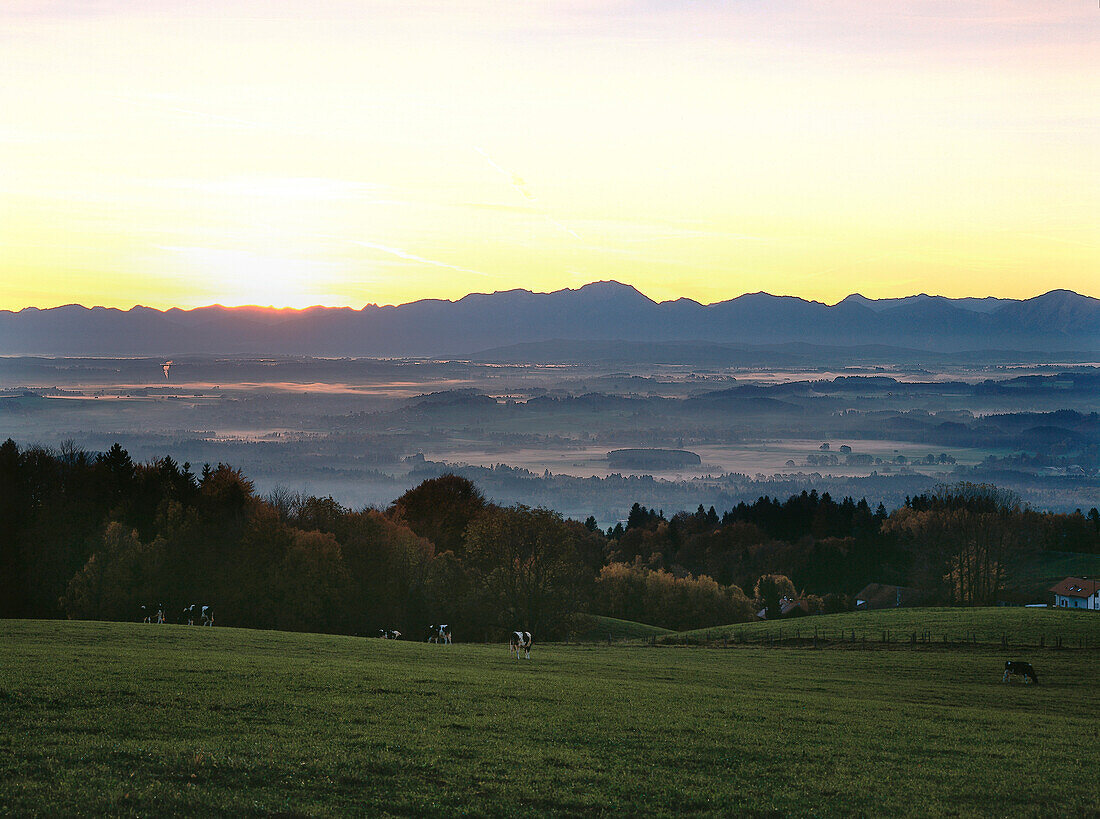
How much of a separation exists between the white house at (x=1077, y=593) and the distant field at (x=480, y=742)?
9694cm

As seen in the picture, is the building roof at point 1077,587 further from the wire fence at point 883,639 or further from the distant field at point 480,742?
the distant field at point 480,742

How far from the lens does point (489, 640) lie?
79.8 meters

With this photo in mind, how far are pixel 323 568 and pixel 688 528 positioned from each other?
11544 cm

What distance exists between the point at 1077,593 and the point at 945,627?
2653 inches

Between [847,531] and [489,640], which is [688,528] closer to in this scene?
[847,531]

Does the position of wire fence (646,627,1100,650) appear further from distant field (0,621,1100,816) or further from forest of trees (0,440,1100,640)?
distant field (0,621,1100,816)

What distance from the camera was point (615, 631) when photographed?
281 ft

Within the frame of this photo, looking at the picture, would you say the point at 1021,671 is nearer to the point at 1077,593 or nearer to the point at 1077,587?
the point at 1077,593

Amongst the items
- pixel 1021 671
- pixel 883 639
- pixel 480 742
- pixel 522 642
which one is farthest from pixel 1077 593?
pixel 480 742

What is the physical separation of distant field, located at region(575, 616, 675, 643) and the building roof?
67245 mm

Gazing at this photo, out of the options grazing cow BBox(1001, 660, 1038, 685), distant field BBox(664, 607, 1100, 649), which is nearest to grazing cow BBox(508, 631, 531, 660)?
grazing cow BBox(1001, 660, 1038, 685)

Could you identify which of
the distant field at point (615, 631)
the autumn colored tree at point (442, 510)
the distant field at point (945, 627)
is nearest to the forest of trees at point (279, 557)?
the autumn colored tree at point (442, 510)

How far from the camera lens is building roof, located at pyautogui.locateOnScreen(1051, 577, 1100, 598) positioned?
118750 mm

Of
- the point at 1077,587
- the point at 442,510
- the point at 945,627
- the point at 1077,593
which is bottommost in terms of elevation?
the point at 1077,593
